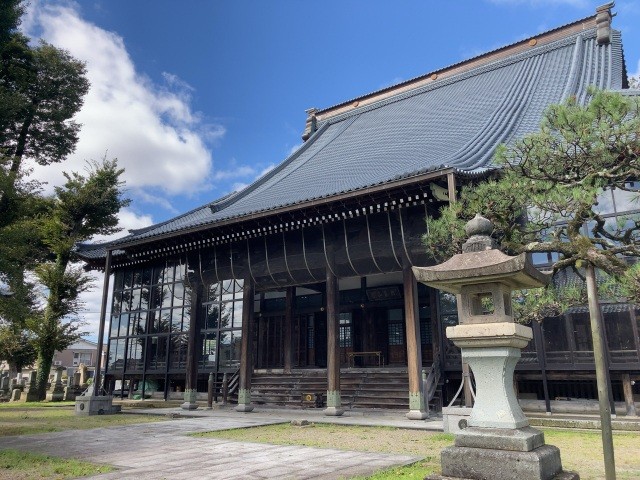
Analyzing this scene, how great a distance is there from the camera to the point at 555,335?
11.2 m

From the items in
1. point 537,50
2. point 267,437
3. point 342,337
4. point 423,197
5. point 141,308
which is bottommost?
point 267,437

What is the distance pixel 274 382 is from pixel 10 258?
28.1 feet

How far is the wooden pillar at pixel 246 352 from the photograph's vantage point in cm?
1440

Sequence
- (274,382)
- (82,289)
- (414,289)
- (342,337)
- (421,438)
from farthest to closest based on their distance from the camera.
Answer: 1. (82,289)
2. (342,337)
3. (274,382)
4. (414,289)
5. (421,438)

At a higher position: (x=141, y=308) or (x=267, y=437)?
(x=141, y=308)

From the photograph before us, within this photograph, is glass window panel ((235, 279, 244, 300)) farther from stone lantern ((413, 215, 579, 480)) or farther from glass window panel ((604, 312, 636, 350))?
stone lantern ((413, 215, 579, 480))

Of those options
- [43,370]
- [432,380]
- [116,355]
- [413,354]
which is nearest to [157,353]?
[116,355]

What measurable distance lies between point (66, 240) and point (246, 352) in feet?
40.3

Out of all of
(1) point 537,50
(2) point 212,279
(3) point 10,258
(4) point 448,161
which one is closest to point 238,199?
A: (2) point 212,279

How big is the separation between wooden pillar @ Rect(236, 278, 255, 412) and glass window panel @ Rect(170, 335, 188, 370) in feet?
13.6

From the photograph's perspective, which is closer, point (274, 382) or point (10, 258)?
point (10, 258)

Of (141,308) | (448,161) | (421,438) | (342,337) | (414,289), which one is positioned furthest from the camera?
(141,308)

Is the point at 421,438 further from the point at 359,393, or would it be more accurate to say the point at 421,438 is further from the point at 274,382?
the point at 274,382

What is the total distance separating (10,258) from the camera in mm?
11125
